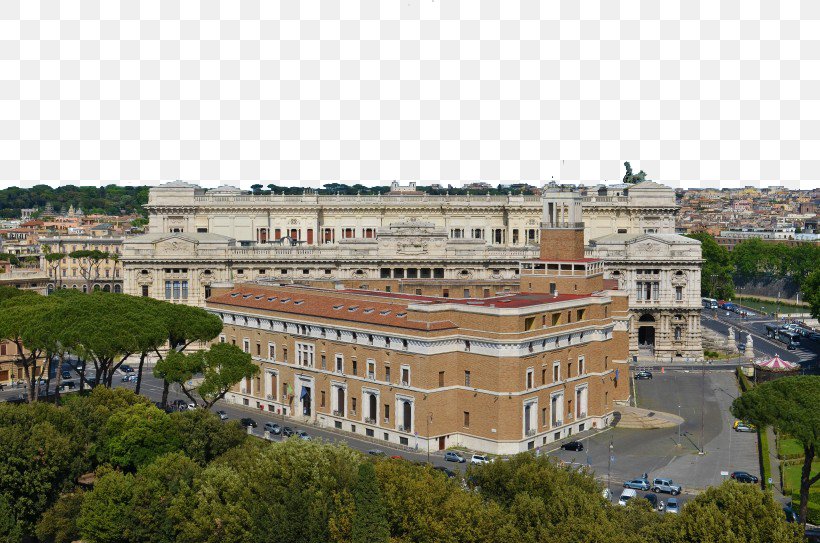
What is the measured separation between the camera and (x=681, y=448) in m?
70.9

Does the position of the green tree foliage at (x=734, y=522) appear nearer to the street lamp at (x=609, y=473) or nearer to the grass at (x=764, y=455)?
the street lamp at (x=609, y=473)

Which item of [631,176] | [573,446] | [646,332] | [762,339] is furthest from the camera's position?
[631,176]

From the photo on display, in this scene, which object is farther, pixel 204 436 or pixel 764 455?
pixel 764 455

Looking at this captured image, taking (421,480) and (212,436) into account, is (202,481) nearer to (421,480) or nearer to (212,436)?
(212,436)

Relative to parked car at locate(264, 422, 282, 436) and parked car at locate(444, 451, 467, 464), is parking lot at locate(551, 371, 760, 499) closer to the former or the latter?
parked car at locate(444, 451, 467, 464)

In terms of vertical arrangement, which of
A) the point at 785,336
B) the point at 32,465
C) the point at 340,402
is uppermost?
the point at 340,402

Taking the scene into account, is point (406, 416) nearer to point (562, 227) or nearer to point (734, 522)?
point (562, 227)

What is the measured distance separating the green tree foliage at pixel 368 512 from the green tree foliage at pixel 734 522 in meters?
11.7

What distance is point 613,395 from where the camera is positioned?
83062mm

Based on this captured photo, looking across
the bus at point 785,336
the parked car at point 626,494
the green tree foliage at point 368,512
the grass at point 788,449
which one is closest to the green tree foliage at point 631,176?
the bus at point 785,336

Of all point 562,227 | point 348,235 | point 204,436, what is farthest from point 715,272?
point 204,436

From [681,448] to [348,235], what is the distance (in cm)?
6069

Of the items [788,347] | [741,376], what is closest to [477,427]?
[741,376]

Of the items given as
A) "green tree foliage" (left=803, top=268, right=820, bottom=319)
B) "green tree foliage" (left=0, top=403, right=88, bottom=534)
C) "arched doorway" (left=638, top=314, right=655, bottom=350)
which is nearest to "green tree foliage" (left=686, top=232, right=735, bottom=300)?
"green tree foliage" (left=803, top=268, right=820, bottom=319)
